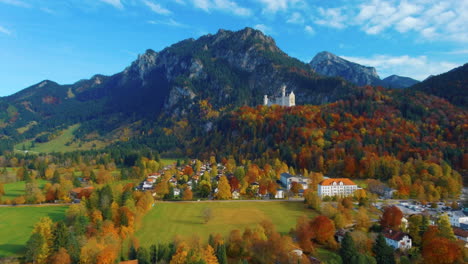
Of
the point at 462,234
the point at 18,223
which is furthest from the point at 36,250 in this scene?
the point at 462,234

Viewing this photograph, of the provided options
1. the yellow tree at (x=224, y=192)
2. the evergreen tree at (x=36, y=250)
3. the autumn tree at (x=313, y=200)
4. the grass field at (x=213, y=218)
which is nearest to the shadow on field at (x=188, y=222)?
the grass field at (x=213, y=218)

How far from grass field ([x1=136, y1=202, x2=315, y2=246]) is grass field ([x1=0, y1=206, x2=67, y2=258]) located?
13.0m

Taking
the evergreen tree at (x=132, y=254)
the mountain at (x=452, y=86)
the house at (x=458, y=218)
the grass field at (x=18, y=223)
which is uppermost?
the mountain at (x=452, y=86)

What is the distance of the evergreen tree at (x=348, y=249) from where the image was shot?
1211 inches

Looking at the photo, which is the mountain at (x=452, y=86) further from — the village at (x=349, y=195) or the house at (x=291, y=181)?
the house at (x=291, y=181)

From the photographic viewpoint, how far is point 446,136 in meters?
90.7

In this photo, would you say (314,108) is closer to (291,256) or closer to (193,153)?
(193,153)

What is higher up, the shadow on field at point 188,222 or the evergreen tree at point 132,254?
the evergreen tree at point 132,254

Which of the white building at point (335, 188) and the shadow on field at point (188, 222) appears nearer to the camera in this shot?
the shadow on field at point (188, 222)

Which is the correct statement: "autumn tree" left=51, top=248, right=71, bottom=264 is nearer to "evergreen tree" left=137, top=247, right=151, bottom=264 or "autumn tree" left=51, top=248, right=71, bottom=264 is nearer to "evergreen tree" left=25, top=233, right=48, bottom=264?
"evergreen tree" left=25, top=233, right=48, bottom=264

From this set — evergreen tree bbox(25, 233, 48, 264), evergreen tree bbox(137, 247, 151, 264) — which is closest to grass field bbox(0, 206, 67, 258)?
evergreen tree bbox(25, 233, 48, 264)

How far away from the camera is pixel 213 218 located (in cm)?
4616

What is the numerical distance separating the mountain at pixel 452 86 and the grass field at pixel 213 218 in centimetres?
10925

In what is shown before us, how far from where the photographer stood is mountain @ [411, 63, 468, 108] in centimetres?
12850
